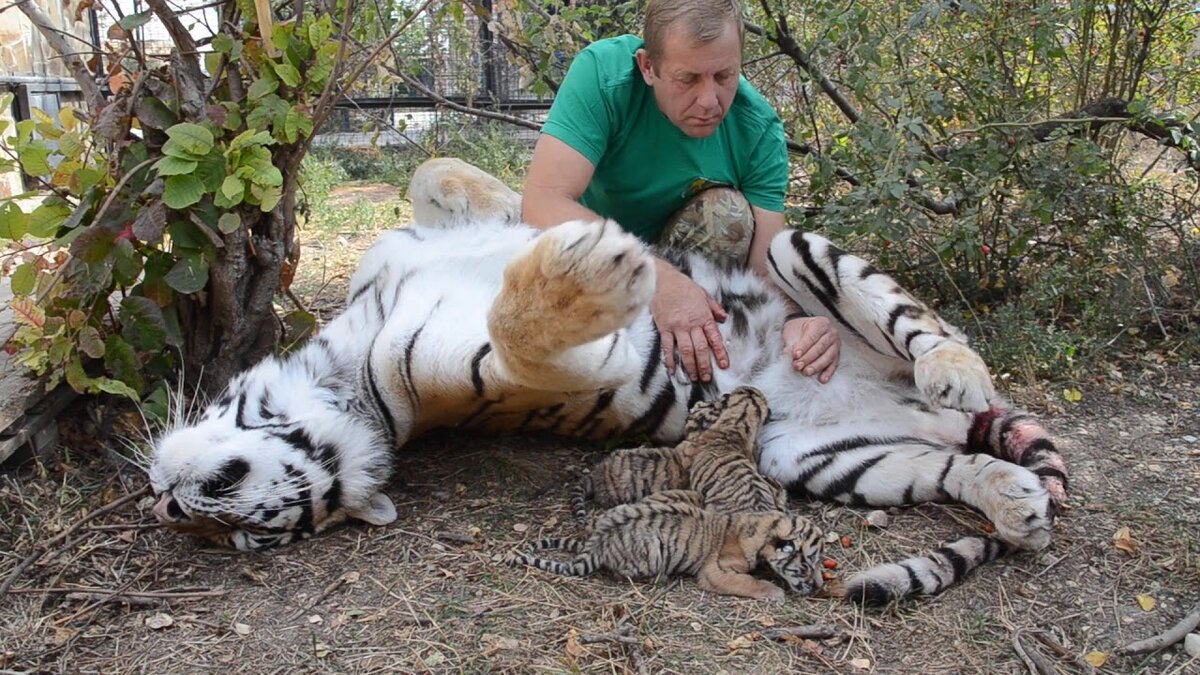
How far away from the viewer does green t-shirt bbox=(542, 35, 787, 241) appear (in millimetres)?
3197

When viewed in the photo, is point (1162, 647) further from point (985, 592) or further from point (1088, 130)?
point (1088, 130)

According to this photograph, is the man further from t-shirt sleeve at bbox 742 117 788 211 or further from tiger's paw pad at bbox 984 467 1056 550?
tiger's paw pad at bbox 984 467 1056 550

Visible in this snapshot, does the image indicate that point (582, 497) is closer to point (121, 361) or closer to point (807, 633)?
point (807, 633)

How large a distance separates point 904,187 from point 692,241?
29.5 inches

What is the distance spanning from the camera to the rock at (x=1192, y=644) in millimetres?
→ 1907

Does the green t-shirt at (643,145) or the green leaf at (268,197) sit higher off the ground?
the green t-shirt at (643,145)

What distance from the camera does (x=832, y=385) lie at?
2.98 m

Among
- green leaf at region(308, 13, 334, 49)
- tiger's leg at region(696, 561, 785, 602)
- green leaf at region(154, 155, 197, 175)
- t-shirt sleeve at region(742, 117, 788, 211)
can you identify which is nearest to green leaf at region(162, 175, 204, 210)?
green leaf at region(154, 155, 197, 175)

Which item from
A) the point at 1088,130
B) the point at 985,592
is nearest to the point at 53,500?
the point at 985,592

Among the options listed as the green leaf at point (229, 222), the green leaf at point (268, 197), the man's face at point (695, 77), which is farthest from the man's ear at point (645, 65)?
the green leaf at point (229, 222)

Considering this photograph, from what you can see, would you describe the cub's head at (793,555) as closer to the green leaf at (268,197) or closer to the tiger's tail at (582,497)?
the tiger's tail at (582,497)

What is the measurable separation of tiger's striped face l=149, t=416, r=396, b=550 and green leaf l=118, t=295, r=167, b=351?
0.35 meters

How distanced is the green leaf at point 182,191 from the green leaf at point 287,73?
1.17 feet

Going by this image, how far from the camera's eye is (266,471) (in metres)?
2.40
